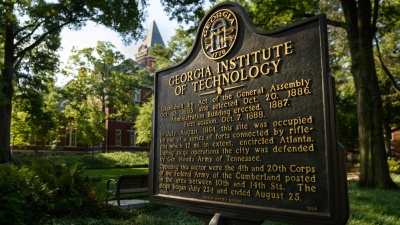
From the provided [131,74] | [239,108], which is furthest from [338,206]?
[131,74]

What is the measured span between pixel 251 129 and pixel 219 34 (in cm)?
140

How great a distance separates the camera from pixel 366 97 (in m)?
12.9

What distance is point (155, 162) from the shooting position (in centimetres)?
527

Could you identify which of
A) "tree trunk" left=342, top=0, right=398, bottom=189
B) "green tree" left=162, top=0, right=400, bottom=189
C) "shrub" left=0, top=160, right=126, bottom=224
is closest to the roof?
"green tree" left=162, top=0, right=400, bottom=189

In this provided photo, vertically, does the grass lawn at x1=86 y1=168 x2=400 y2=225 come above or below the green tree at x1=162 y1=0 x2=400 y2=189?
below

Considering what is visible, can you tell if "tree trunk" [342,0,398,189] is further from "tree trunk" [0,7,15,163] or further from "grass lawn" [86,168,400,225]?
"tree trunk" [0,7,15,163]

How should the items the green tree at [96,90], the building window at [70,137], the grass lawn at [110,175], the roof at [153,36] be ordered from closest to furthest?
the grass lawn at [110,175] < the green tree at [96,90] < the building window at [70,137] < the roof at [153,36]

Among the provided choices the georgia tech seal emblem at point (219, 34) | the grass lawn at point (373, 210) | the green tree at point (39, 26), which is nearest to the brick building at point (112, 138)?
the green tree at point (39, 26)

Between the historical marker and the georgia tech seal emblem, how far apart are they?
1 cm

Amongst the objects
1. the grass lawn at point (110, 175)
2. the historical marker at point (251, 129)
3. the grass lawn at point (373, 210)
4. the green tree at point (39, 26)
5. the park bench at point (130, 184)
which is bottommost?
the grass lawn at point (110, 175)

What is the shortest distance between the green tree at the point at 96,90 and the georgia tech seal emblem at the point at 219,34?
28.7 metres

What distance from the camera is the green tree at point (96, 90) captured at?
3281 cm

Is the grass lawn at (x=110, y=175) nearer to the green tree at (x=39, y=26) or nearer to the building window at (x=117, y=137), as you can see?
the green tree at (x=39, y=26)

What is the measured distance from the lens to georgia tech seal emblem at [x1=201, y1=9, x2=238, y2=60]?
4344 millimetres
